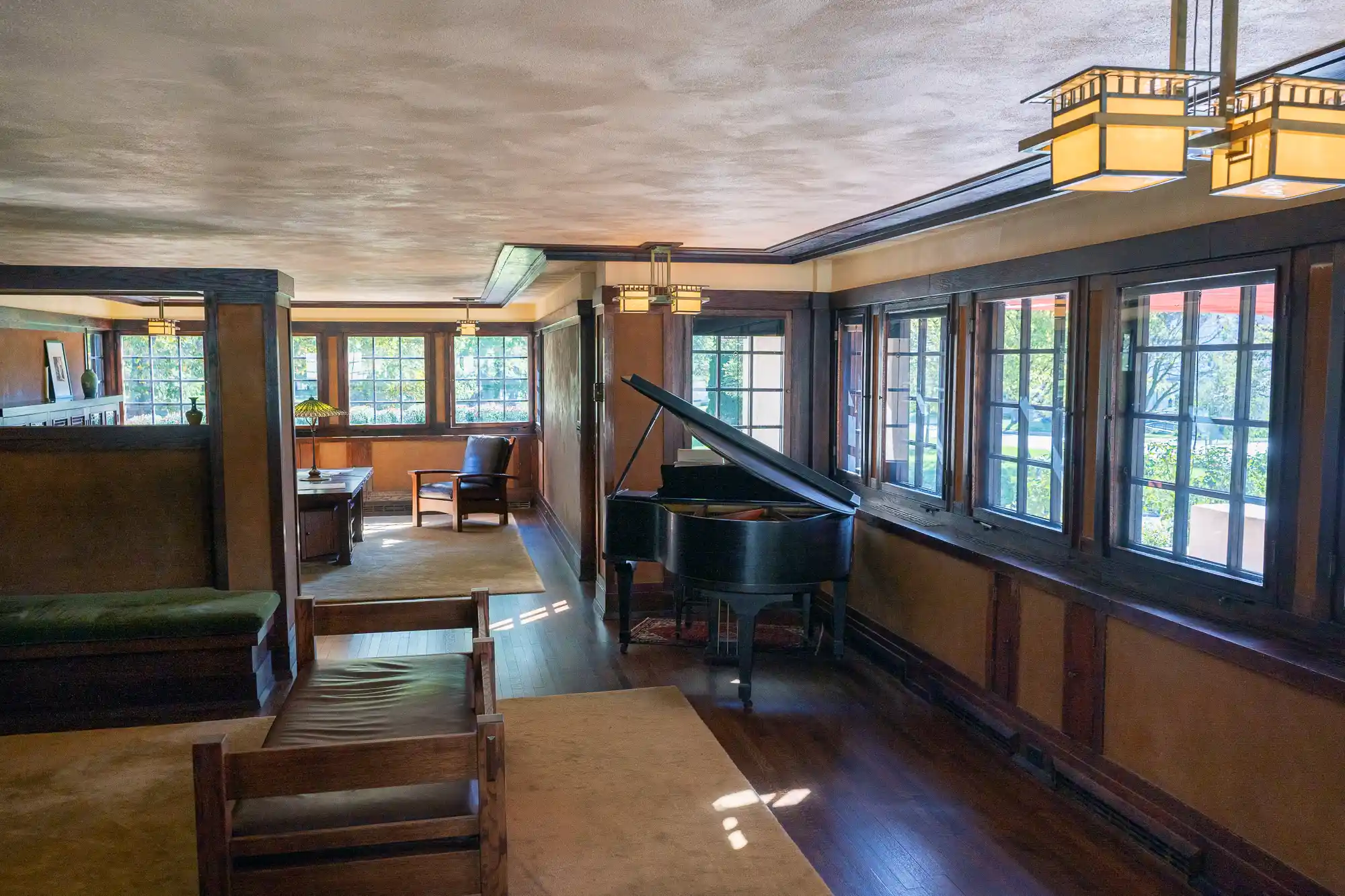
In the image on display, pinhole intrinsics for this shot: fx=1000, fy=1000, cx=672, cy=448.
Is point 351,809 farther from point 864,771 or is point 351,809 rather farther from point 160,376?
point 160,376

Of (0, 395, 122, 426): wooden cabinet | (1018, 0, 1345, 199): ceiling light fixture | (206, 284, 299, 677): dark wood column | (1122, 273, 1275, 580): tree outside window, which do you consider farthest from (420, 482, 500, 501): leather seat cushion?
(1018, 0, 1345, 199): ceiling light fixture

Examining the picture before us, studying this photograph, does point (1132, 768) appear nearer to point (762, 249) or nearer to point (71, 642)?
point (762, 249)

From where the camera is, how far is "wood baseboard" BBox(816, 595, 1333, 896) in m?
3.22

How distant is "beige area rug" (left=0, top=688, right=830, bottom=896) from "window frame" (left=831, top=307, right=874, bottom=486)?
2.27m

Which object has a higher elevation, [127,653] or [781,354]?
[781,354]

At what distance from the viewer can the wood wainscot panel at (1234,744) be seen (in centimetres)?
298

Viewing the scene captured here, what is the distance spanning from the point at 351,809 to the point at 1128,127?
8.06 ft

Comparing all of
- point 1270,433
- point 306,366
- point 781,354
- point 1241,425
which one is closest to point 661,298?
point 781,354

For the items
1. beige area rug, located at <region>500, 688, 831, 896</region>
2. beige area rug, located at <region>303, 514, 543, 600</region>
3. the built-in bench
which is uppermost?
the built-in bench

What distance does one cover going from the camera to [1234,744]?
3.32 meters

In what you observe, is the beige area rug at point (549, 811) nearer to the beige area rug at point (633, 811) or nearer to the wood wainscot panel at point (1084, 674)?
the beige area rug at point (633, 811)

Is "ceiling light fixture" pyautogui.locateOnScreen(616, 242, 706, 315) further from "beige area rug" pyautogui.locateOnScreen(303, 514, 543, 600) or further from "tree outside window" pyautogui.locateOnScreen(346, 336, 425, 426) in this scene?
"tree outside window" pyautogui.locateOnScreen(346, 336, 425, 426)

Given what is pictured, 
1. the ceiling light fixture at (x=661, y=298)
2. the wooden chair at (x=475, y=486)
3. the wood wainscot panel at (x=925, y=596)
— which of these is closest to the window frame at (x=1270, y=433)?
the wood wainscot panel at (x=925, y=596)

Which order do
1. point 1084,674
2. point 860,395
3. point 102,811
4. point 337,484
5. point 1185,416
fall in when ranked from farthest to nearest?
point 337,484 < point 860,395 < point 1084,674 < point 102,811 < point 1185,416
